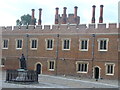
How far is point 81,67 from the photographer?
3431 centimetres

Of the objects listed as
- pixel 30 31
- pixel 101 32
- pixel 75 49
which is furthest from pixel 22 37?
pixel 101 32

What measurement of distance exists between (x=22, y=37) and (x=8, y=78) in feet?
47.5

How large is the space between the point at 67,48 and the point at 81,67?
2822mm

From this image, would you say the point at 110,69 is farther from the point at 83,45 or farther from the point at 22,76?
the point at 22,76

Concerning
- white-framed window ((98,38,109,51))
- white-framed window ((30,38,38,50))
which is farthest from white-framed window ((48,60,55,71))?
white-framed window ((98,38,109,51))

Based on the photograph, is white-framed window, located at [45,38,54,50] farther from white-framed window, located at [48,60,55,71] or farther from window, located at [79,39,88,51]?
window, located at [79,39,88,51]

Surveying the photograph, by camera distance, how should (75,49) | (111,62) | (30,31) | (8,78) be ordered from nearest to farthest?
1. (8,78)
2. (111,62)
3. (75,49)
4. (30,31)

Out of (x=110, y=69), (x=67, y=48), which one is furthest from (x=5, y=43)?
(x=110, y=69)

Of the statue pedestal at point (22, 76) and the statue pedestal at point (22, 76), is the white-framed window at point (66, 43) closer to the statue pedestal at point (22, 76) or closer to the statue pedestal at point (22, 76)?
the statue pedestal at point (22, 76)

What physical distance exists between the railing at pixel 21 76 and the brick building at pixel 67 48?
10529 mm

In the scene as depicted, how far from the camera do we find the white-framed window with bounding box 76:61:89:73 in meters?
34.1

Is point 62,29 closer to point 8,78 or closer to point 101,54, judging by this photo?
point 101,54

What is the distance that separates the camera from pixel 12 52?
129ft

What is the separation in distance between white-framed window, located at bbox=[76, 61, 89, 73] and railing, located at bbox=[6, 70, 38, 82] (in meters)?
10.3
